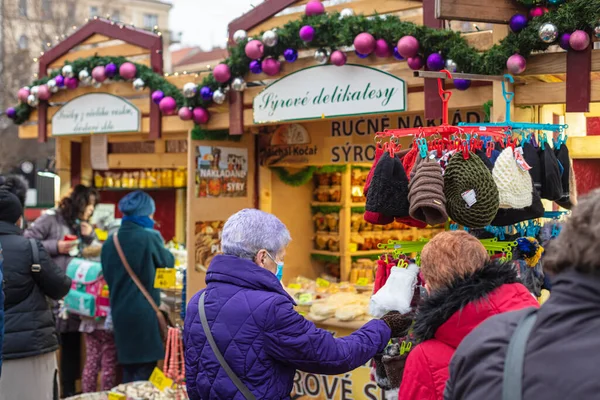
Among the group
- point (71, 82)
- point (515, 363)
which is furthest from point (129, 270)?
point (515, 363)

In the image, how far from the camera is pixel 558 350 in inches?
57.9

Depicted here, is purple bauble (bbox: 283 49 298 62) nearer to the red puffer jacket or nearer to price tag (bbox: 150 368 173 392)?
price tag (bbox: 150 368 173 392)

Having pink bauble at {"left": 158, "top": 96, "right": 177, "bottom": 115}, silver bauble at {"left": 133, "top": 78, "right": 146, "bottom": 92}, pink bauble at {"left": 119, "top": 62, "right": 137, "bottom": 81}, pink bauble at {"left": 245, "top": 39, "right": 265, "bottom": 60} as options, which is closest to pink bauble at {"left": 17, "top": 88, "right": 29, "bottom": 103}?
pink bauble at {"left": 119, "top": 62, "right": 137, "bottom": 81}

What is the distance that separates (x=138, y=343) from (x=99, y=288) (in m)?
0.71

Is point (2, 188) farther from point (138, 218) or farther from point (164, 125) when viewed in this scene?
point (164, 125)

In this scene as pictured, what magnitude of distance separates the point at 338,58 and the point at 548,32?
149 cm

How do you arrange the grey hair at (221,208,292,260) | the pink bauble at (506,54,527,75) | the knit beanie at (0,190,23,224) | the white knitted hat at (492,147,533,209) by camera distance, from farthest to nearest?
1. the knit beanie at (0,190,23,224)
2. the pink bauble at (506,54,527,75)
3. the white knitted hat at (492,147,533,209)
4. the grey hair at (221,208,292,260)

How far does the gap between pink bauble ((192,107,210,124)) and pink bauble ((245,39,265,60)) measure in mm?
922

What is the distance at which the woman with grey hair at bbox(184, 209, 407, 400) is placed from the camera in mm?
2789

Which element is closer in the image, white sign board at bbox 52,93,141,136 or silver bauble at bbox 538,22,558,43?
silver bauble at bbox 538,22,558,43

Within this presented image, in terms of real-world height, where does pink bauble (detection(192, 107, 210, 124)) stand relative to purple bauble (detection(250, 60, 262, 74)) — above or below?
below

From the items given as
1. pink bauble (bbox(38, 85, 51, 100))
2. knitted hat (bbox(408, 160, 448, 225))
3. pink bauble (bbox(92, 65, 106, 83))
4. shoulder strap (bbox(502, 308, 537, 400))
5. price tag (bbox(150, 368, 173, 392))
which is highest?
pink bauble (bbox(92, 65, 106, 83))

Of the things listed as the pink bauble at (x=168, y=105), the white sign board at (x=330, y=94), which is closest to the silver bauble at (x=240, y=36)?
the white sign board at (x=330, y=94)

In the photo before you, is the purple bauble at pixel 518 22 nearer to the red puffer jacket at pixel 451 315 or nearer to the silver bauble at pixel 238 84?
the red puffer jacket at pixel 451 315
